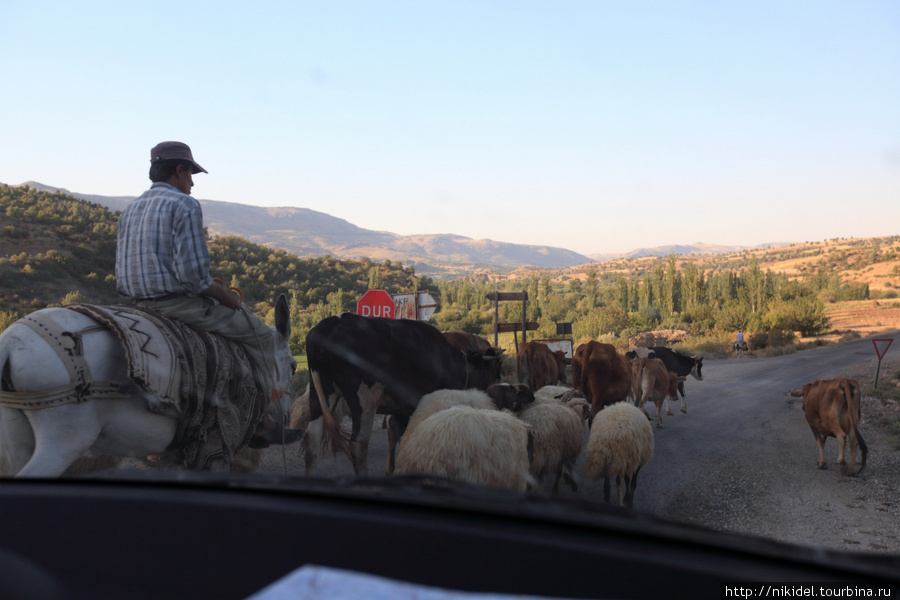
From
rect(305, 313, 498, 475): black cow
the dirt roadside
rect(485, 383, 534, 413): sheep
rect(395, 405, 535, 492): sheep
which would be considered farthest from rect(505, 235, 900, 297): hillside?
rect(395, 405, 535, 492): sheep

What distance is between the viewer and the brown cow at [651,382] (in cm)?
1114

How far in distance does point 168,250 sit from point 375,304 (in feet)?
24.9

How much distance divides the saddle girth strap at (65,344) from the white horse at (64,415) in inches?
0.9

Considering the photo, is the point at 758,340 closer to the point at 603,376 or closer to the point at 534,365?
the point at 534,365

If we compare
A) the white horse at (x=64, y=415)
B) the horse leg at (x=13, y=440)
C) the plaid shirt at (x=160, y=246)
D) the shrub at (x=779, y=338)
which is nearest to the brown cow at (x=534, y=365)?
the plaid shirt at (x=160, y=246)

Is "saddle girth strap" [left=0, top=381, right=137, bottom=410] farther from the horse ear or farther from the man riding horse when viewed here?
the horse ear

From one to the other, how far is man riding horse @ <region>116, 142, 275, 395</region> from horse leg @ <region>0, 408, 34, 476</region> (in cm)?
112

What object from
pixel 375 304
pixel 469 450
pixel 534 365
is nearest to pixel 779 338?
pixel 534 365

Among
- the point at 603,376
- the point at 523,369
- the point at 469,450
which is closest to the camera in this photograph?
the point at 469,450

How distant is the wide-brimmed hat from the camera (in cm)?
411

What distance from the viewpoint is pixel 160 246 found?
12.8 ft

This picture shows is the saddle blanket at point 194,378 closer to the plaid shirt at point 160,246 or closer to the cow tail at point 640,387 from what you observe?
the plaid shirt at point 160,246

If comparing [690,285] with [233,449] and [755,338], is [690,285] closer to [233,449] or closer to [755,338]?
[755,338]

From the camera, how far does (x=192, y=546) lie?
1023 millimetres
